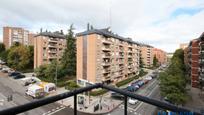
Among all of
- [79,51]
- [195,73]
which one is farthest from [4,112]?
[195,73]

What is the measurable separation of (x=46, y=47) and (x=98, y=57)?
43.1 ft

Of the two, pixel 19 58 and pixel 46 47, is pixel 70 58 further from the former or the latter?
pixel 19 58

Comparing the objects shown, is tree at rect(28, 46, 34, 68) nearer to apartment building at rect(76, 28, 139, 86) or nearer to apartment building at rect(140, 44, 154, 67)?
apartment building at rect(76, 28, 139, 86)

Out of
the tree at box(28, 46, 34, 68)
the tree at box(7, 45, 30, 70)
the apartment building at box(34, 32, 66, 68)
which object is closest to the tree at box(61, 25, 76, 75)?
the apartment building at box(34, 32, 66, 68)

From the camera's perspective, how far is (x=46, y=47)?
86.2 ft

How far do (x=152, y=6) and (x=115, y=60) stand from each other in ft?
47.1

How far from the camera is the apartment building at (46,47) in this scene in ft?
84.4

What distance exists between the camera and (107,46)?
19766 millimetres

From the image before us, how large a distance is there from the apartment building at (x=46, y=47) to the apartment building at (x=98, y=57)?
9453 millimetres

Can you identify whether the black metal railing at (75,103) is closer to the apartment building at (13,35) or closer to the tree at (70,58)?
the tree at (70,58)

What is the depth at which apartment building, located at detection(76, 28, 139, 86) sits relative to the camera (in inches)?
687

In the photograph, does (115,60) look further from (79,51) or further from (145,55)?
(145,55)

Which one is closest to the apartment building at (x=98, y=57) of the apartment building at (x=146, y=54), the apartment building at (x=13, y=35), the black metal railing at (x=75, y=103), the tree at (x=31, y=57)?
the tree at (x=31, y=57)

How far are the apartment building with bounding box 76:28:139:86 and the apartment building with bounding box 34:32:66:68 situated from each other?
9.45 metres
